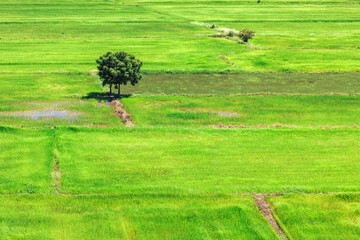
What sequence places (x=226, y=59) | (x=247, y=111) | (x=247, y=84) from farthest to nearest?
(x=226, y=59)
(x=247, y=84)
(x=247, y=111)

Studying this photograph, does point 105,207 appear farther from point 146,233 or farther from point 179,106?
point 179,106

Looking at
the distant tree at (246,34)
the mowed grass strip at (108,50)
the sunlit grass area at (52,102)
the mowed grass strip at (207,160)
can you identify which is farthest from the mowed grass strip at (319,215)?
the distant tree at (246,34)

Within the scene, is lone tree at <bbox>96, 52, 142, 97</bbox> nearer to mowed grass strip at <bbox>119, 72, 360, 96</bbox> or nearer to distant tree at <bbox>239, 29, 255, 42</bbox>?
mowed grass strip at <bbox>119, 72, 360, 96</bbox>

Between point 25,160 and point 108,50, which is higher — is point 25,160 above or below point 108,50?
below

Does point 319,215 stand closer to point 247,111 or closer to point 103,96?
point 247,111

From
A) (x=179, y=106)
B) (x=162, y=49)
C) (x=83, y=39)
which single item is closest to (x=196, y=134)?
(x=179, y=106)

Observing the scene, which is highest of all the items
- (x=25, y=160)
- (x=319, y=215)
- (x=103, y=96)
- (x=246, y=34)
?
(x=246, y=34)

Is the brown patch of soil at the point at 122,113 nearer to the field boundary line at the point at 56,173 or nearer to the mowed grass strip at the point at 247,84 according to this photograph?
the mowed grass strip at the point at 247,84

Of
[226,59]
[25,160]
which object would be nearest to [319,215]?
[25,160]
